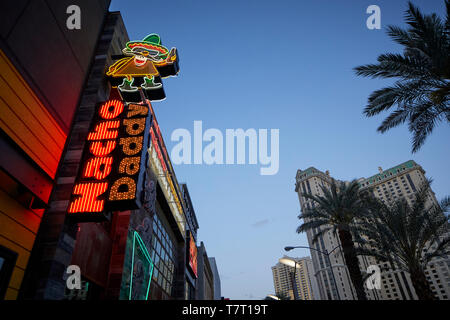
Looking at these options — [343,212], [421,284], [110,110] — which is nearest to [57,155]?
[110,110]

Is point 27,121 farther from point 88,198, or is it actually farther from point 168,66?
point 168,66

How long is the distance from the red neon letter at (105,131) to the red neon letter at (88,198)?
7.40 feet

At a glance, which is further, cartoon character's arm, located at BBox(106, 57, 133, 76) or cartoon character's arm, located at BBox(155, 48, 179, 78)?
cartoon character's arm, located at BBox(155, 48, 179, 78)

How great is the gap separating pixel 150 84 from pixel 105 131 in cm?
509

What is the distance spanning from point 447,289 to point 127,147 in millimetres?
154874

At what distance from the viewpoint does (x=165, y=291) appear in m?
23.0

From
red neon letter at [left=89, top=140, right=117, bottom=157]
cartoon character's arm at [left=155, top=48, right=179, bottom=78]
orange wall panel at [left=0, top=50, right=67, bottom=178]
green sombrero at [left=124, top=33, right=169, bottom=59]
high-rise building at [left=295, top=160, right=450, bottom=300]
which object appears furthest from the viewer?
high-rise building at [left=295, top=160, right=450, bottom=300]

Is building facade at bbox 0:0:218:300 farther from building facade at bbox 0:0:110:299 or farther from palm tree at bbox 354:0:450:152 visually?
palm tree at bbox 354:0:450:152

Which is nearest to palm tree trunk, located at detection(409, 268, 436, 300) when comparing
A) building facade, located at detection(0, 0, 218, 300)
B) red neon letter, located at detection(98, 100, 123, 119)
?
building facade, located at detection(0, 0, 218, 300)

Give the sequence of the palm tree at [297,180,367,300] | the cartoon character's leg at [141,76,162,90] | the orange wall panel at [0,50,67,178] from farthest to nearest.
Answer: the palm tree at [297,180,367,300]
the cartoon character's leg at [141,76,162,90]
the orange wall panel at [0,50,67,178]

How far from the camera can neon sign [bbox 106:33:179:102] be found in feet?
46.5

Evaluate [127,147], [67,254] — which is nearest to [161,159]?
[127,147]

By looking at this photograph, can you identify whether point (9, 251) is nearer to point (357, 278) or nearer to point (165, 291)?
point (165, 291)

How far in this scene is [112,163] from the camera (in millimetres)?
10734
